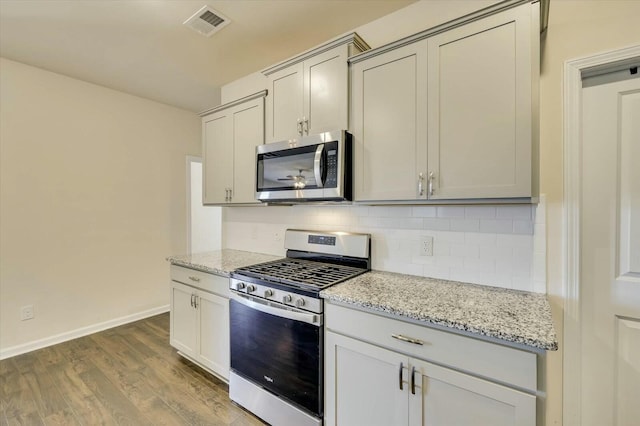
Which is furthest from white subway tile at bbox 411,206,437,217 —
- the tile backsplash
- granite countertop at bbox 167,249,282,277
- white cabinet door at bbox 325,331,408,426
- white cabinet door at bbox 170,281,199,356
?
white cabinet door at bbox 170,281,199,356

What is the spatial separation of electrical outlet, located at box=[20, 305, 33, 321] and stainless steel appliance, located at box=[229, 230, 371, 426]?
235cm

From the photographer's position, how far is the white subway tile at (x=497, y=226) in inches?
63.6

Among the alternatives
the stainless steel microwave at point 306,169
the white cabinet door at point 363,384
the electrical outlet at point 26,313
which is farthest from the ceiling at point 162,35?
the electrical outlet at point 26,313

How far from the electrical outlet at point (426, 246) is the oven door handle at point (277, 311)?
0.82 m

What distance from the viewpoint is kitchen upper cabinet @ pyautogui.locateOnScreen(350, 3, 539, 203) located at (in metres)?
1.32

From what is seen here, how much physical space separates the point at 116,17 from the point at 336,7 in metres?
1.61

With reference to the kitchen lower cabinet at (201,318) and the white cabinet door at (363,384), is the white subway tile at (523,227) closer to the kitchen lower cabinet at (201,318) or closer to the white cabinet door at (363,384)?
the white cabinet door at (363,384)

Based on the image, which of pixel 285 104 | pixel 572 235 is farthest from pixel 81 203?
pixel 572 235

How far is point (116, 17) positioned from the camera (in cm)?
209

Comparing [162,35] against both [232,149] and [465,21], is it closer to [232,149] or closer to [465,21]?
[232,149]

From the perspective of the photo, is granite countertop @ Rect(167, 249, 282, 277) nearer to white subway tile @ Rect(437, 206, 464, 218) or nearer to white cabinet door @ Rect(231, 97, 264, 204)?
white cabinet door @ Rect(231, 97, 264, 204)

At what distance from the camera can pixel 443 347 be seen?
3.97 feet

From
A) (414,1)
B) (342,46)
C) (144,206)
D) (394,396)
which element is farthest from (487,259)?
(144,206)

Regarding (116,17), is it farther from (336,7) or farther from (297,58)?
(336,7)
